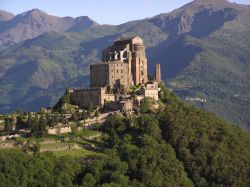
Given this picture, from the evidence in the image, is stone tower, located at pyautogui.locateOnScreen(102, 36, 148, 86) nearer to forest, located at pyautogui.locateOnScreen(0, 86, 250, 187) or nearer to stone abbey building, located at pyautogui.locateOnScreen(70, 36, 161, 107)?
stone abbey building, located at pyautogui.locateOnScreen(70, 36, 161, 107)

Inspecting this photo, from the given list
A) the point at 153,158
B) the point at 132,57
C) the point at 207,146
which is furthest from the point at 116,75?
the point at 153,158

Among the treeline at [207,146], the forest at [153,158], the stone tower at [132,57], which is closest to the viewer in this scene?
the forest at [153,158]

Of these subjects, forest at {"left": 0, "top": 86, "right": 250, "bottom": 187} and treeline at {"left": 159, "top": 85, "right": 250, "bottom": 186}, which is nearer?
forest at {"left": 0, "top": 86, "right": 250, "bottom": 187}

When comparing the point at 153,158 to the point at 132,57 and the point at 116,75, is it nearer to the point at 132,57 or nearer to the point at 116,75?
the point at 116,75

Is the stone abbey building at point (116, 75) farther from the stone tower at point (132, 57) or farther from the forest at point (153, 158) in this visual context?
the forest at point (153, 158)

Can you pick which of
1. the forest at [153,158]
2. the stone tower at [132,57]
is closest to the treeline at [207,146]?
the forest at [153,158]

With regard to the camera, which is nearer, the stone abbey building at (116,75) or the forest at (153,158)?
the forest at (153,158)

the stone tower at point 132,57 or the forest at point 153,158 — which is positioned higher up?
the stone tower at point 132,57

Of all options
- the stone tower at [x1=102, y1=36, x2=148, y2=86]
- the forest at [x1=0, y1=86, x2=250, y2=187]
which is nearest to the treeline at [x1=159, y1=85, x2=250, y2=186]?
the forest at [x1=0, y1=86, x2=250, y2=187]

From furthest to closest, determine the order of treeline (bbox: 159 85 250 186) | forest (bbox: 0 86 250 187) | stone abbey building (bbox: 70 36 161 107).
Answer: stone abbey building (bbox: 70 36 161 107) → treeline (bbox: 159 85 250 186) → forest (bbox: 0 86 250 187)
